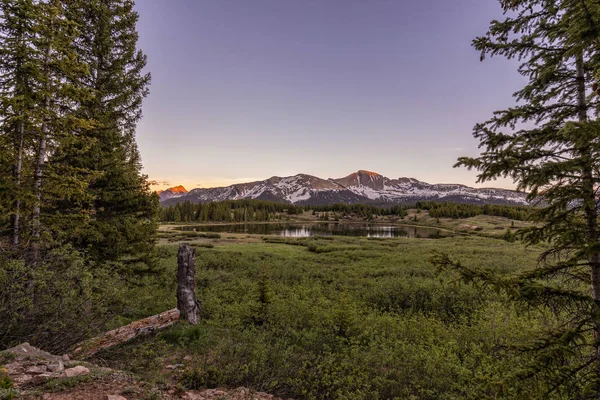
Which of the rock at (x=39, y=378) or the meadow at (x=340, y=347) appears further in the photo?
the meadow at (x=340, y=347)

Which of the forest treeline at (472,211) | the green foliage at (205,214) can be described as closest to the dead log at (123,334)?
the green foliage at (205,214)

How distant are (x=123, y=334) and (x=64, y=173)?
19.4 ft

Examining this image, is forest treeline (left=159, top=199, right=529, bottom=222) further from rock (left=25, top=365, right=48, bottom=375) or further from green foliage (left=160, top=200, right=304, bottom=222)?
rock (left=25, top=365, right=48, bottom=375)

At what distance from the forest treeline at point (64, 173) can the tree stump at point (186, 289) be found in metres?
1.81

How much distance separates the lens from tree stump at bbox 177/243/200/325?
9242mm

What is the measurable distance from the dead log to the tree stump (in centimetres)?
34

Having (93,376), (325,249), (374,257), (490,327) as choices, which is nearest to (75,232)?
(93,376)

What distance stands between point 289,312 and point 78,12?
1534 centimetres

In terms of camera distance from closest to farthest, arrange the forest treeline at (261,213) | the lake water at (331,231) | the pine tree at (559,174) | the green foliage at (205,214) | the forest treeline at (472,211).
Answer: the pine tree at (559,174) < the lake water at (331,231) < the forest treeline at (472,211) < the forest treeline at (261,213) < the green foliage at (205,214)

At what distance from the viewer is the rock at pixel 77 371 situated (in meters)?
4.69

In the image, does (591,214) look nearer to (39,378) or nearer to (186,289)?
(39,378)

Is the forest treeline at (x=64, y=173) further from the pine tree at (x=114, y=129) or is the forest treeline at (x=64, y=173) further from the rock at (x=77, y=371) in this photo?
the rock at (x=77, y=371)

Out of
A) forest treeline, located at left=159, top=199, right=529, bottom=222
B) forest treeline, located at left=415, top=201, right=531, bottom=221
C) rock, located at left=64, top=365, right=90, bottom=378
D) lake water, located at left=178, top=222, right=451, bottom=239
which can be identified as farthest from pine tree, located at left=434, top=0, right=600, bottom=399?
forest treeline, located at left=415, top=201, right=531, bottom=221

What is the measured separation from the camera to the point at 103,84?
12406 mm
